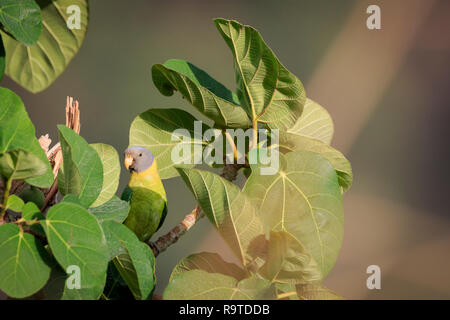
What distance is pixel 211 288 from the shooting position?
267mm

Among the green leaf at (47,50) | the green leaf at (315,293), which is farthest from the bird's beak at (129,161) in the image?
the green leaf at (315,293)

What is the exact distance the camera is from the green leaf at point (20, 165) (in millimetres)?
221

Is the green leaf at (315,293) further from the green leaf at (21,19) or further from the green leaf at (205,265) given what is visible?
the green leaf at (21,19)

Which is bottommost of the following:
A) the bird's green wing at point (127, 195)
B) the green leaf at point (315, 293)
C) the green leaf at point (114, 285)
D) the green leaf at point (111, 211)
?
the green leaf at point (114, 285)

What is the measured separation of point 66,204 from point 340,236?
180 mm

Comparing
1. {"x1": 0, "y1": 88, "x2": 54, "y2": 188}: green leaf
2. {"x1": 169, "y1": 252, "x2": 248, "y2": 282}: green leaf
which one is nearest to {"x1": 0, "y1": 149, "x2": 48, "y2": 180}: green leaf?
{"x1": 0, "y1": 88, "x2": 54, "y2": 188}: green leaf

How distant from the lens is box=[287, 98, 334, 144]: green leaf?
406mm

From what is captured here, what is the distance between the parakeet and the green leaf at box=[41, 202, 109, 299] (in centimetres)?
16

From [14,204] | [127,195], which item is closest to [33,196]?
[14,204]

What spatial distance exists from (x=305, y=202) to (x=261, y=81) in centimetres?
10

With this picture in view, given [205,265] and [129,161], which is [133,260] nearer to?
[205,265]

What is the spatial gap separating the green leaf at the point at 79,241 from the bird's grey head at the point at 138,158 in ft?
0.49

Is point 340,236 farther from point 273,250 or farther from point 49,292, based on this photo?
point 49,292
